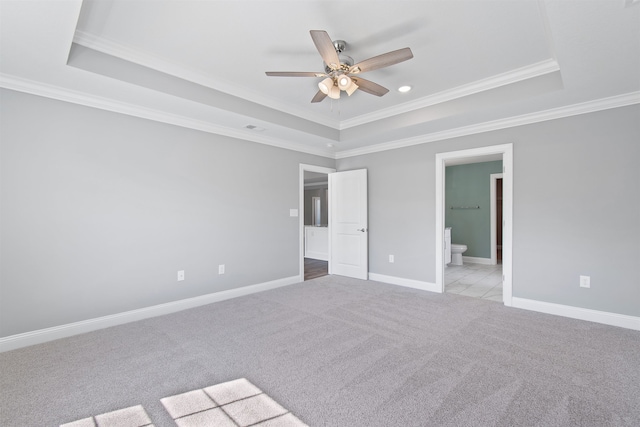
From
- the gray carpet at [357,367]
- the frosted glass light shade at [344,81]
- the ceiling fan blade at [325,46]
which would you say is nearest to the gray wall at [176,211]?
the gray carpet at [357,367]

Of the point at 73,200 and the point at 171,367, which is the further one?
the point at 73,200

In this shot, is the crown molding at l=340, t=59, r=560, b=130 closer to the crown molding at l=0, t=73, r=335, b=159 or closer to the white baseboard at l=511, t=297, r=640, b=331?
the crown molding at l=0, t=73, r=335, b=159

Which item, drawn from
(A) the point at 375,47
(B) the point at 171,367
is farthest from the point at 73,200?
(A) the point at 375,47

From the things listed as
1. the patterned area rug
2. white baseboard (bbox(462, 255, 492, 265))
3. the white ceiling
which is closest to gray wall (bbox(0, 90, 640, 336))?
the white ceiling

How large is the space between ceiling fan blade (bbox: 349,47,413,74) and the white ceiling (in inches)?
11.1

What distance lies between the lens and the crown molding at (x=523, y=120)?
3.02 meters

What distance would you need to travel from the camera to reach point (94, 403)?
1844mm

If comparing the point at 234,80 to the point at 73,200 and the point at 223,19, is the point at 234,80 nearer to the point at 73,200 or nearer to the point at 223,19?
the point at 223,19

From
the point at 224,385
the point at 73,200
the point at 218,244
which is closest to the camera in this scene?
the point at 224,385

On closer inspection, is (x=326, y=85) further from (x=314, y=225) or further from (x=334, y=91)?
(x=314, y=225)

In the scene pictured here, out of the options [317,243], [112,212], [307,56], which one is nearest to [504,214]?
[307,56]

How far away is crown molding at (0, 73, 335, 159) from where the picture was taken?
2594mm

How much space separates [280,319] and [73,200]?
241 cm

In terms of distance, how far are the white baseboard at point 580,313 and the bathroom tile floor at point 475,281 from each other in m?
0.40
